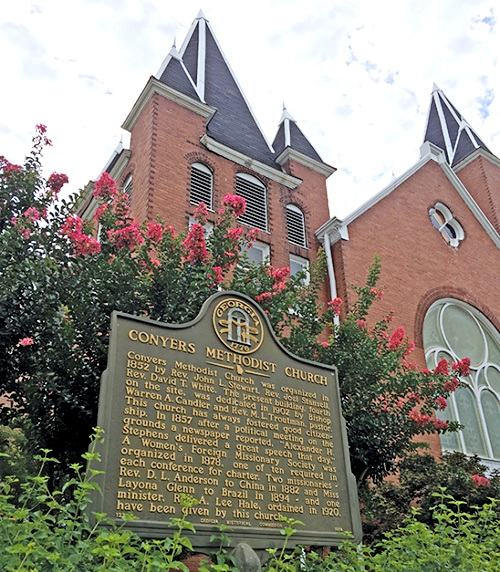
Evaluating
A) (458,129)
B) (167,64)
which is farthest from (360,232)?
(458,129)

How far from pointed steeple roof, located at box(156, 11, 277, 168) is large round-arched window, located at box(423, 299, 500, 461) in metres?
7.65

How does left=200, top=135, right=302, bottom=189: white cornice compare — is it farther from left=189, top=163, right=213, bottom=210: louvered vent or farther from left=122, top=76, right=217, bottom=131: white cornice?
left=122, top=76, right=217, bottom=131: white cornice

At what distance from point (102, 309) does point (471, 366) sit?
44.3 feet

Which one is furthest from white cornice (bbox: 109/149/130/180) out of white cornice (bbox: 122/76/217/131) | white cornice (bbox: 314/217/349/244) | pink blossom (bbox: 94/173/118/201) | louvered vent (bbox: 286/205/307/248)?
pink blossom (bbox: 94/173/118/201)

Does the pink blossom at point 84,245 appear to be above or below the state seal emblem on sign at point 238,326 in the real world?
above

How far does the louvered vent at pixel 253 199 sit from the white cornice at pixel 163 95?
7.58 feet

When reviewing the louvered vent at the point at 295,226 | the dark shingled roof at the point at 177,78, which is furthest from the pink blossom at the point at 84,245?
the dark shingled roof at the point at 177,78

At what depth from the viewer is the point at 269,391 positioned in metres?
6.55

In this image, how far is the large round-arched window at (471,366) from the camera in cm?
1606

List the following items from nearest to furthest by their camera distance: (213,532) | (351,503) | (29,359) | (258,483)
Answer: (213,532) → (258,483) → (351,503) → (29,359)

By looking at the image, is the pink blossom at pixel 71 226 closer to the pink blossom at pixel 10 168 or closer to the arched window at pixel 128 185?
the pink blossom at pixel 10 168

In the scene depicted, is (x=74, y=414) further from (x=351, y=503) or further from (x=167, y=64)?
(x=167, y=64)

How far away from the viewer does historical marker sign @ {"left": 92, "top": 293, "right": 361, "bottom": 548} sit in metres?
5.21

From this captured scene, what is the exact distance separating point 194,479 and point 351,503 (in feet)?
6.76
